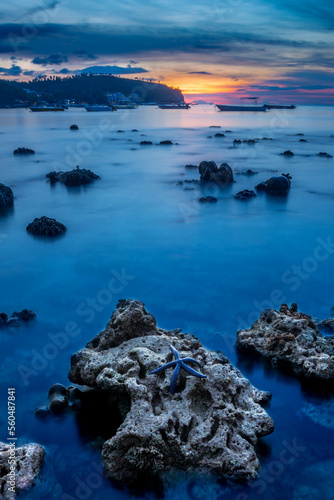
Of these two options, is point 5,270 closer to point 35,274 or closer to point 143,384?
point 35,274

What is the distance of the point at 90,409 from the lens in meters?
6.15

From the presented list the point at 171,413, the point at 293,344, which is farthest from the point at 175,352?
the point at 293,344

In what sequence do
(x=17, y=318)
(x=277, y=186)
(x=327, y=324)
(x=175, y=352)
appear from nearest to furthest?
1. (x=175, y=352)
2. (x=327, y=324)
3. (x=17, y=318)
4. (x=277, y=186)

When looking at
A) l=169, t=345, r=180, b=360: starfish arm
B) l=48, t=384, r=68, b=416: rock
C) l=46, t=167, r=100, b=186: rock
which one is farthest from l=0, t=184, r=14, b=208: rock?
l=169, t=345, r=180, b=360: starfish arm

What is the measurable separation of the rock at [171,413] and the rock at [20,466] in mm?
825

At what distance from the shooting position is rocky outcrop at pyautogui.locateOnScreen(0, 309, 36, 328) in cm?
823

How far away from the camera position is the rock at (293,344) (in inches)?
261

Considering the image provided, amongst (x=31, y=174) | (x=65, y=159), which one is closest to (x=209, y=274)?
(x=31, y=174)

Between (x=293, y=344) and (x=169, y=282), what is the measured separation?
4.10 m

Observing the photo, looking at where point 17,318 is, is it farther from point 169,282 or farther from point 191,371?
point 191,371

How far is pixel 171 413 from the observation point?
17.3 feet

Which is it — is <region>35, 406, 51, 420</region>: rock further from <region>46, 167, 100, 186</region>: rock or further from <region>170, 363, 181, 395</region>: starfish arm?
<region>46, 167, 100, 186</region>: rock

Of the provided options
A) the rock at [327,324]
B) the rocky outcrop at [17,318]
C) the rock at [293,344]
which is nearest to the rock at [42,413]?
the rocky outcrop at [17,318]

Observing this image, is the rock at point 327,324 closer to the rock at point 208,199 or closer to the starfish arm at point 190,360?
the starfish arm at point 190,360
